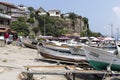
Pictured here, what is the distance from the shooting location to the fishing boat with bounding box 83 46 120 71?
68.7 ft

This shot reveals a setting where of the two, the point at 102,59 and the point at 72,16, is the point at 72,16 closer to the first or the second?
the point at 72,16

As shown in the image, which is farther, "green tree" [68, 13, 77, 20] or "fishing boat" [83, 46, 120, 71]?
"green tree" [68, 13, 77, 20]

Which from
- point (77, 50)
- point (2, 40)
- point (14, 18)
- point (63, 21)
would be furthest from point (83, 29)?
point (77, 50)

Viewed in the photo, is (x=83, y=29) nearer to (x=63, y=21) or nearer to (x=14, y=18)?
(x=63, y=21)

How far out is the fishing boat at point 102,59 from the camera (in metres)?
20.9

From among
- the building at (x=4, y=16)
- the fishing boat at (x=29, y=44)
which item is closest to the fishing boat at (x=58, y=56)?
the fishing boat at (x=29, y=44)

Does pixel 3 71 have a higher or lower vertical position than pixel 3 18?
lower

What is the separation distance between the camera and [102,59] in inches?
845

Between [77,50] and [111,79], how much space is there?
11.5 metres

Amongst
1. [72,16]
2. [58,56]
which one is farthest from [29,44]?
[72,16]

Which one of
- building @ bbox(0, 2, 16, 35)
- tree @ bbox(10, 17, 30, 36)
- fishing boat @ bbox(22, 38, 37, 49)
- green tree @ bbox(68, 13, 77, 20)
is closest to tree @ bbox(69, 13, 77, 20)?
green tree @ bbox(68, 13, 77, 20)

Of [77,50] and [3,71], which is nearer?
[3,71]

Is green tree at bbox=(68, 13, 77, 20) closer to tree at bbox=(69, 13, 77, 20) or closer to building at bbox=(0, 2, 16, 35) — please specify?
tree at bbox=(69, 13, 77, 20)

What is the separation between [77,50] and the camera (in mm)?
29312
